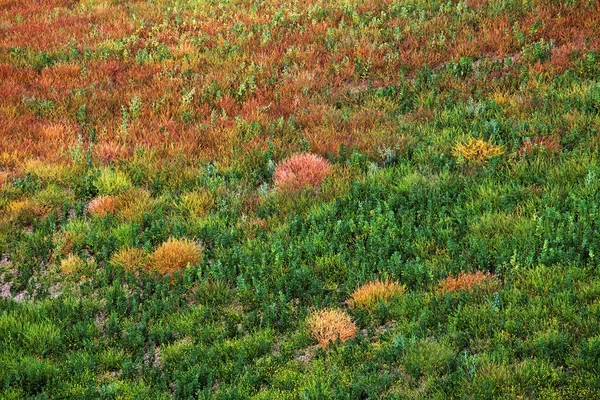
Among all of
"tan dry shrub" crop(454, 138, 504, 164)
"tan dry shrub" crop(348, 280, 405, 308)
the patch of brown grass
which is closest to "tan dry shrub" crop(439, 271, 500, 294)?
"tan dry shrub" crop(348, 280, 405, 308)

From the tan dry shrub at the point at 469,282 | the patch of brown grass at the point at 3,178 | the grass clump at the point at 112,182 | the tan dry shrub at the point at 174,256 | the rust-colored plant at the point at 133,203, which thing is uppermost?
the patch of brown grass at the point at 3,178

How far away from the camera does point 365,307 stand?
668 centimetres

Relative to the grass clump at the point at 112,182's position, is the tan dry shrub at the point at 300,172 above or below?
below

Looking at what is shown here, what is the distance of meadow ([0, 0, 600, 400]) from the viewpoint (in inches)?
235

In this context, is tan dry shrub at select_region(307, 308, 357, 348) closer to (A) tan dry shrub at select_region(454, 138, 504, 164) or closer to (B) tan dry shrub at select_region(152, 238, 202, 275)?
(B) tan dry shrub at select_region(152, 238, 202, 275)

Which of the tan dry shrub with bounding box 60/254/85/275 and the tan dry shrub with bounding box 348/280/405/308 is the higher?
the tan dry shrub with bounding box 60/254/85/275

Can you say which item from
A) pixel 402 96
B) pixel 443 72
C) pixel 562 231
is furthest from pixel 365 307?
pixel 443 72

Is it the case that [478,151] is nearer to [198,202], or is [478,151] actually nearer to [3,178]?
[198,202]

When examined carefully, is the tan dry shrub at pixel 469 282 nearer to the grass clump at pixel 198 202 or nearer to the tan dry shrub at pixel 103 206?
the grass clump at pixel 198 202

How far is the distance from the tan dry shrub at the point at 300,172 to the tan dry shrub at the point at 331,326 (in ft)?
8.87

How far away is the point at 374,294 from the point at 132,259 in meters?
2.85

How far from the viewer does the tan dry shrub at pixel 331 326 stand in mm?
6297

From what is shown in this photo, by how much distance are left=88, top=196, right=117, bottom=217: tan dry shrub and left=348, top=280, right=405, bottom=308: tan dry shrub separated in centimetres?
368

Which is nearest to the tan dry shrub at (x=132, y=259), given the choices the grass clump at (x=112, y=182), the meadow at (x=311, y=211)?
the meadow at (x=311, y=211)
